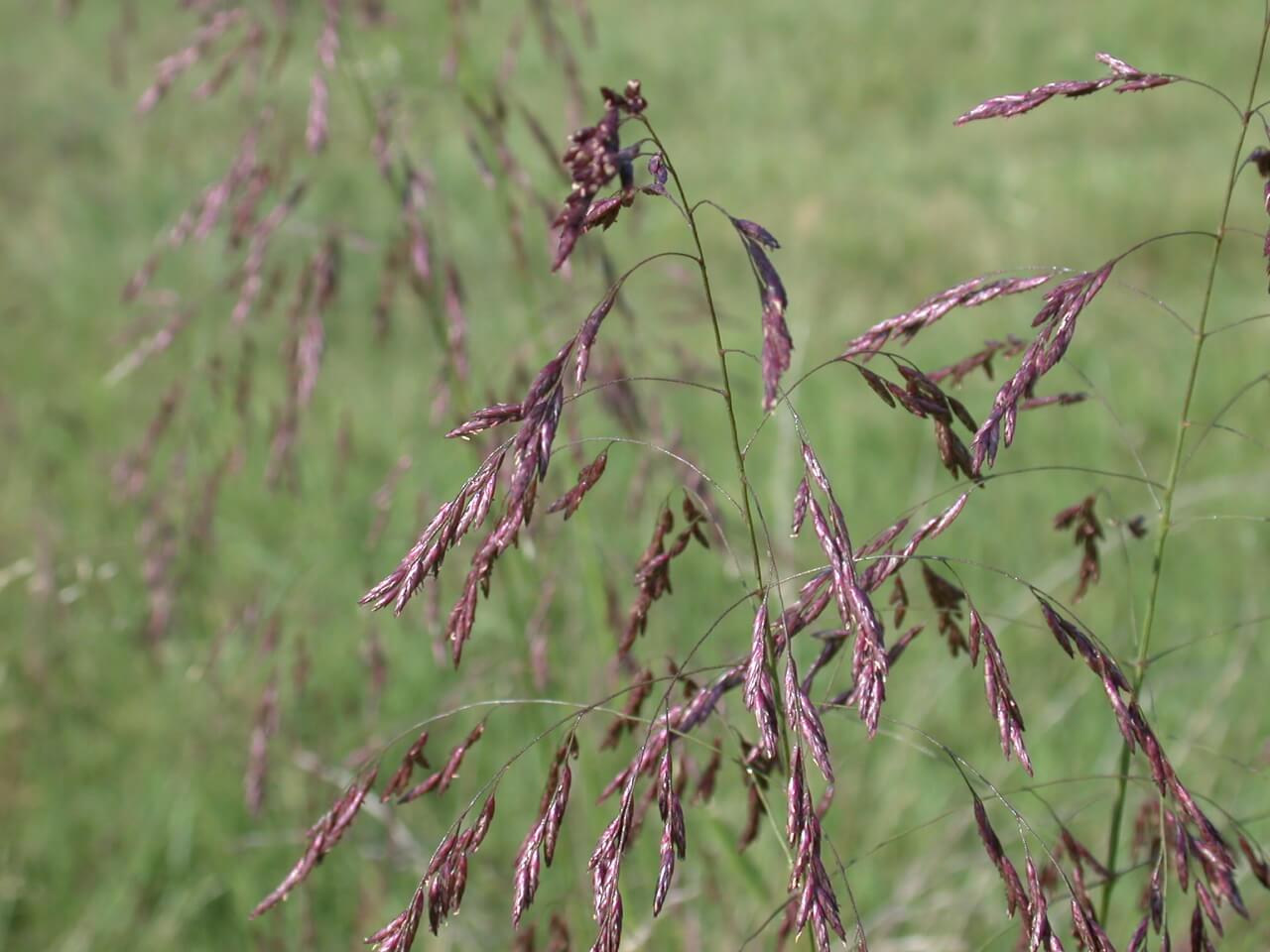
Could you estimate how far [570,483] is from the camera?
9.12 feet

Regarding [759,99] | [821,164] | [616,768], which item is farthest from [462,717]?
[759,99]

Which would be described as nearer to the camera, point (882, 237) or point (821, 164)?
point (882, 237)

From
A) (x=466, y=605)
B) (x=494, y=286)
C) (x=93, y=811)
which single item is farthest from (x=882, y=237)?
(x=466, y=605)

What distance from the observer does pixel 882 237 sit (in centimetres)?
579

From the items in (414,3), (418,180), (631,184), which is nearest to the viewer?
(631,184)

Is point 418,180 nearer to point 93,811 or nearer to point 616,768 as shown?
point 616,768

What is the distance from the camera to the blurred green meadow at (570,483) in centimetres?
216

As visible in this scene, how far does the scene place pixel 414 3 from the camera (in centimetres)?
890

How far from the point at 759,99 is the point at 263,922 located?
6.41 m

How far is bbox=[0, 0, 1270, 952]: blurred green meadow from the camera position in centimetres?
216

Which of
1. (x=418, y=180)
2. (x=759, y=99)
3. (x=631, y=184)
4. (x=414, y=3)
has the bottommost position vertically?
(x=759, y=99)

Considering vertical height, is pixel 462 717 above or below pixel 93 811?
below

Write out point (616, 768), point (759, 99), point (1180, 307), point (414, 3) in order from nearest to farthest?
point (616, 768), point (1180, 307), point (759, 99), point (414, 3)

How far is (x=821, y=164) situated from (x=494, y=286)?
6.84 feet
